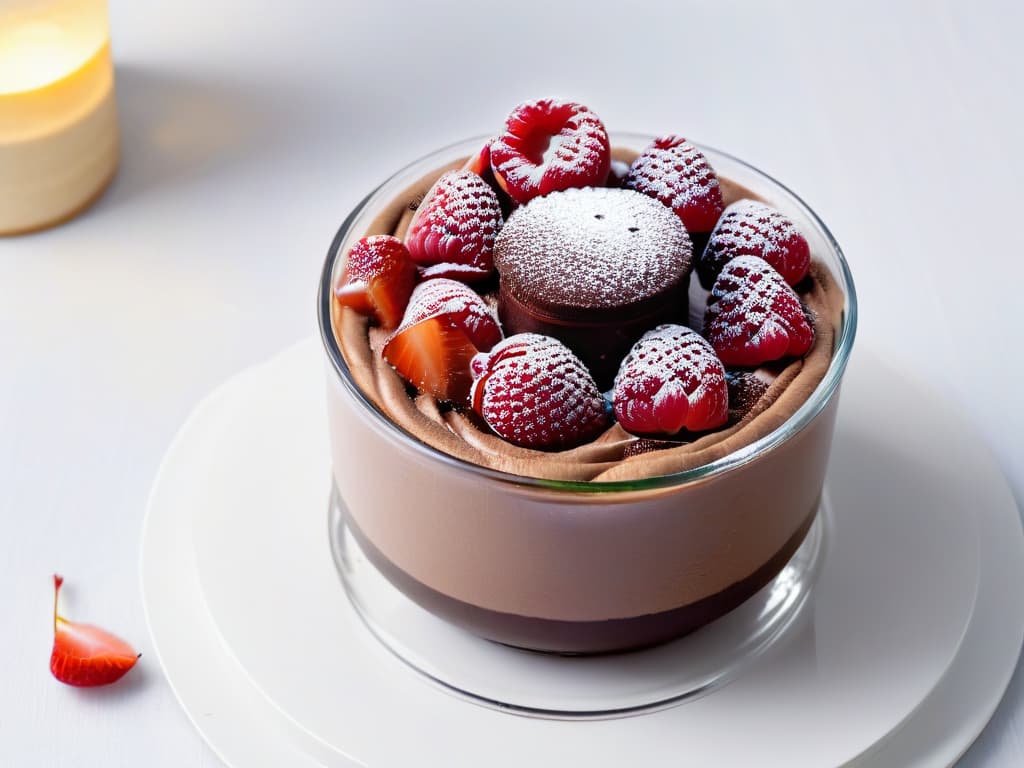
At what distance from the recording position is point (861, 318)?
7.68 feet

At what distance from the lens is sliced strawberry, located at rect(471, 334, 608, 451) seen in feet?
4.84

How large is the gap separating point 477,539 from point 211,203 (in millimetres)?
1351

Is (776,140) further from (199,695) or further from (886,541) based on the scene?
(199,695)

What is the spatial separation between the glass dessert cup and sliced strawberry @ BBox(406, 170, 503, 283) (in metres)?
0.11

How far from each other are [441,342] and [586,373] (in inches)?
6.6

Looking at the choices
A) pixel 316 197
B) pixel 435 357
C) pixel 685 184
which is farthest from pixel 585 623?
pixel 316 197

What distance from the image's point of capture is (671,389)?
1465 millimetres

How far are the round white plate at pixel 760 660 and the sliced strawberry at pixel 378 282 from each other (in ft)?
1.23

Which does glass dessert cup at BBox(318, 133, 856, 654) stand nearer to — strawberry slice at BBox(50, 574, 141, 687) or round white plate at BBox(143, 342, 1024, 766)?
round white plate at BBox(143, 342, 1024, 766)

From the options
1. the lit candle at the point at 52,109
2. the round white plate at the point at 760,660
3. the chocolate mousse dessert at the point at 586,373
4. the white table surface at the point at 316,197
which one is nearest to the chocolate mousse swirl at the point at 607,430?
the chocolate mousse dessert at the point at 586,373

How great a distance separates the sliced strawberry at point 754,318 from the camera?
1.57 m

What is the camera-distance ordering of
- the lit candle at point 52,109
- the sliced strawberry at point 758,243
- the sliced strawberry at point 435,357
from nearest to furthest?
the sliced strawberry at point 435,357 < the sliced strawberry at point 758,243 < the lit candle at point 52,109

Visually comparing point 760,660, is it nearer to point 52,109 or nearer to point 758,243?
point 758,243

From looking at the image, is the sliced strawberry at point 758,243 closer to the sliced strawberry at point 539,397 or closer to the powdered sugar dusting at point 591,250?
the powdered sugar dusting at point 591,250
